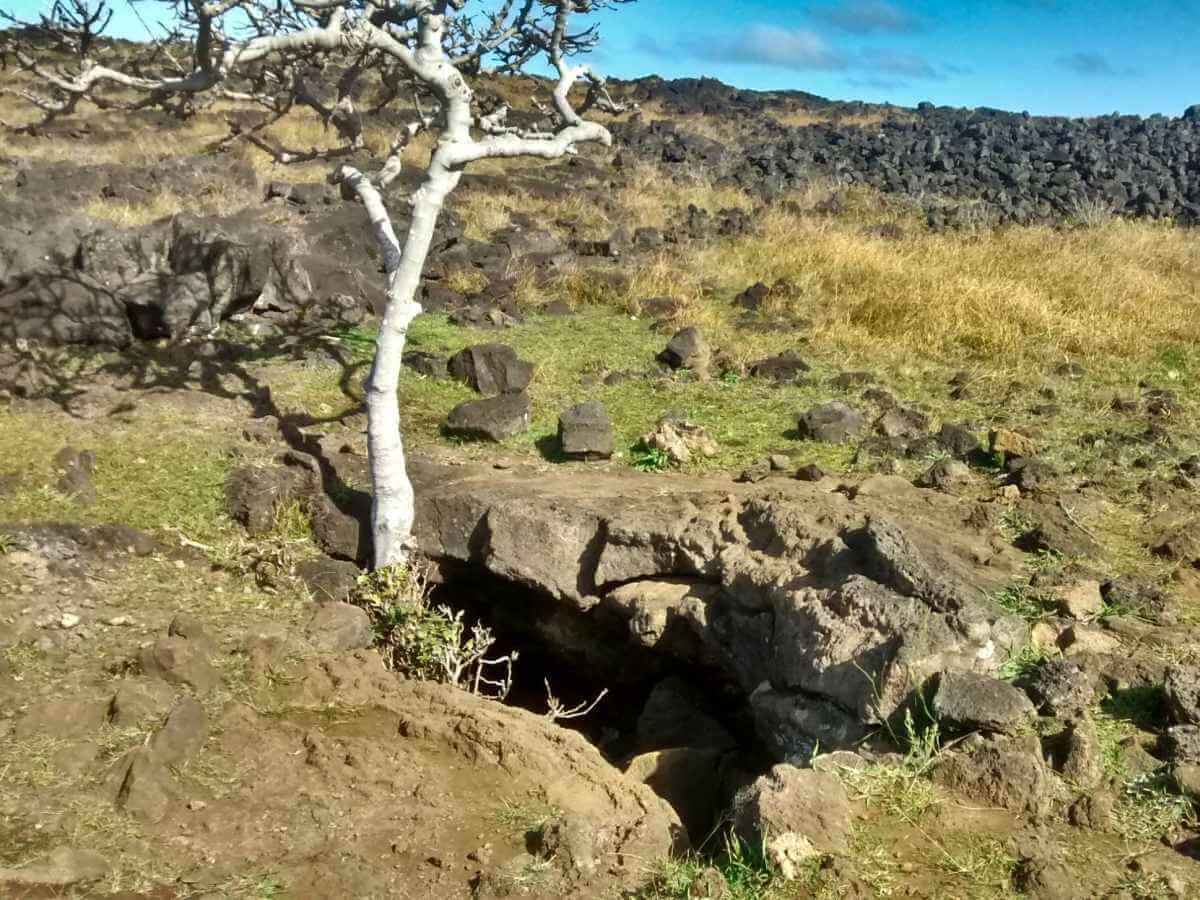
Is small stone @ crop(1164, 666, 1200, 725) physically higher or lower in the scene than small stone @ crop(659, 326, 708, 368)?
lower

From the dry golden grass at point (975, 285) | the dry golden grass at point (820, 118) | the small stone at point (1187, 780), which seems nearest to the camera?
the small stone at point (1187, 780)

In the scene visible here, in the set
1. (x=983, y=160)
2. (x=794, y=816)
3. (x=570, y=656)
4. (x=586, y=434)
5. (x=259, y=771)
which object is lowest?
(x=570, y=656)

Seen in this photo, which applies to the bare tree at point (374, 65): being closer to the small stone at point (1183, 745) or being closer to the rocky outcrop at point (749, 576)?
the rocky outcrop at point (749, 576)

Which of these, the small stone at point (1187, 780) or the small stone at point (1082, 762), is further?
the small stone at point (1082, 762)

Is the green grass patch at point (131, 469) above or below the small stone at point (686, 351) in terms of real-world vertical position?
below

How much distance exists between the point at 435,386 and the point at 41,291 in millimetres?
2960

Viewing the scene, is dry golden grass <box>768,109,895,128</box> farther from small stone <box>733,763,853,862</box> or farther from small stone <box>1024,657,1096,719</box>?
small stone <box>733,763,853,862</box>

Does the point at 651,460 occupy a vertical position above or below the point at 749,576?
above

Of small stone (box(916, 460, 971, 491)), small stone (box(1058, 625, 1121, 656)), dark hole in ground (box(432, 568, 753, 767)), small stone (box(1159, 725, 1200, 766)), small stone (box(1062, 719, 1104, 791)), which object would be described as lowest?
dark hole in ground (box(432, 568, 753, 767))

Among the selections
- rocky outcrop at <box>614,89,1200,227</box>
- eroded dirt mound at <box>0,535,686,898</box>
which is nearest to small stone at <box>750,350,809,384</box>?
eroded dirt mound at <box>0,535,686,898</box>

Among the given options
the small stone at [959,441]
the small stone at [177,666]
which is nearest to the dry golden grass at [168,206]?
the small stone at [177,666]

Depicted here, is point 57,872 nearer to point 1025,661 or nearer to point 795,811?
point 795,811

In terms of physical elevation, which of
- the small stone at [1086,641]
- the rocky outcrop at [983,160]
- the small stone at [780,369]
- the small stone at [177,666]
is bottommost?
the small stone at [177,666]

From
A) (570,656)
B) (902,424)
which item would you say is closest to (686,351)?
(902,424)
